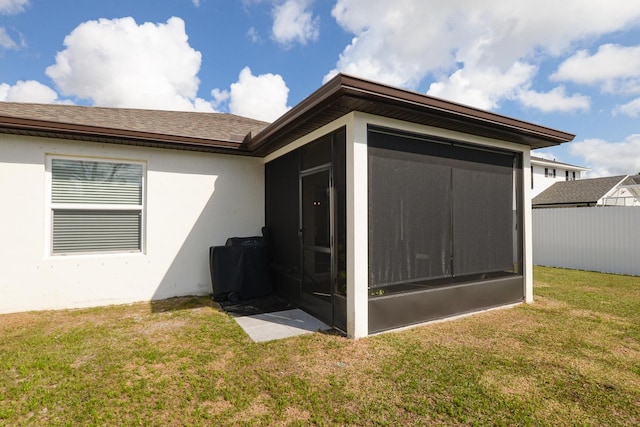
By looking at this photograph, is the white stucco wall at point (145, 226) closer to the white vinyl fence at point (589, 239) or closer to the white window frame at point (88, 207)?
the white window frame at point (88, 207)

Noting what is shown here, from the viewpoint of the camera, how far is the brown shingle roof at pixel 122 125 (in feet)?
14.0

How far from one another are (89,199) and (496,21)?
8.48 m

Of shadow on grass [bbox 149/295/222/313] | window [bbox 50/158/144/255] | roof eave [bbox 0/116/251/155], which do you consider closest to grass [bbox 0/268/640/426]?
shadow on grass [bbox 149/295/222/313]

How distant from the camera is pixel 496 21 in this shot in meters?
6.24

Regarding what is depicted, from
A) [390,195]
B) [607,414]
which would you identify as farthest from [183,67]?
[607,414]

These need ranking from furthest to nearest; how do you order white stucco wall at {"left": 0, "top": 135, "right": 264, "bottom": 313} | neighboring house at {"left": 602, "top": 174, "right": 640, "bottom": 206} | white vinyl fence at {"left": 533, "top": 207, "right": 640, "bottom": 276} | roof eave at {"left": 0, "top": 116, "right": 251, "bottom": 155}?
neighboring house at {"left": 602, "top": 174, "right": 640, "bottom": 206} < white vinyl fence at {"left": 533, "top": 207, "right": 640, "bottom": 276} < white stucco wall at {"left": 0, "top": 135, "right": 264, "bottom": 313} < roof eave at {"left": 0, "top": 116, "right": 251, "bottom": 155}

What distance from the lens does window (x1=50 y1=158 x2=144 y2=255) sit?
4.72 meters

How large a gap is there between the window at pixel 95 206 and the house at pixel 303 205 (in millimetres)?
18

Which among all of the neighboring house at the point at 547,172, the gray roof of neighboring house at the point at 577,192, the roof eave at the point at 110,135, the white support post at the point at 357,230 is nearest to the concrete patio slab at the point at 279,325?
the white support post at the point at 357,230

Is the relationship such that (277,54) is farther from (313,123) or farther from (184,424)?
(184,424)

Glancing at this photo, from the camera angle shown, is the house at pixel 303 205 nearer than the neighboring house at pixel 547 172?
Yes

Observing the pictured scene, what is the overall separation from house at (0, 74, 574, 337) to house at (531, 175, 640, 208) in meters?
13.4

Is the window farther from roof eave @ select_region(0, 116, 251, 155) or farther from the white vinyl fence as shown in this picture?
the white vinyl fence

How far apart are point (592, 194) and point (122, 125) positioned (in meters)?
19.9
